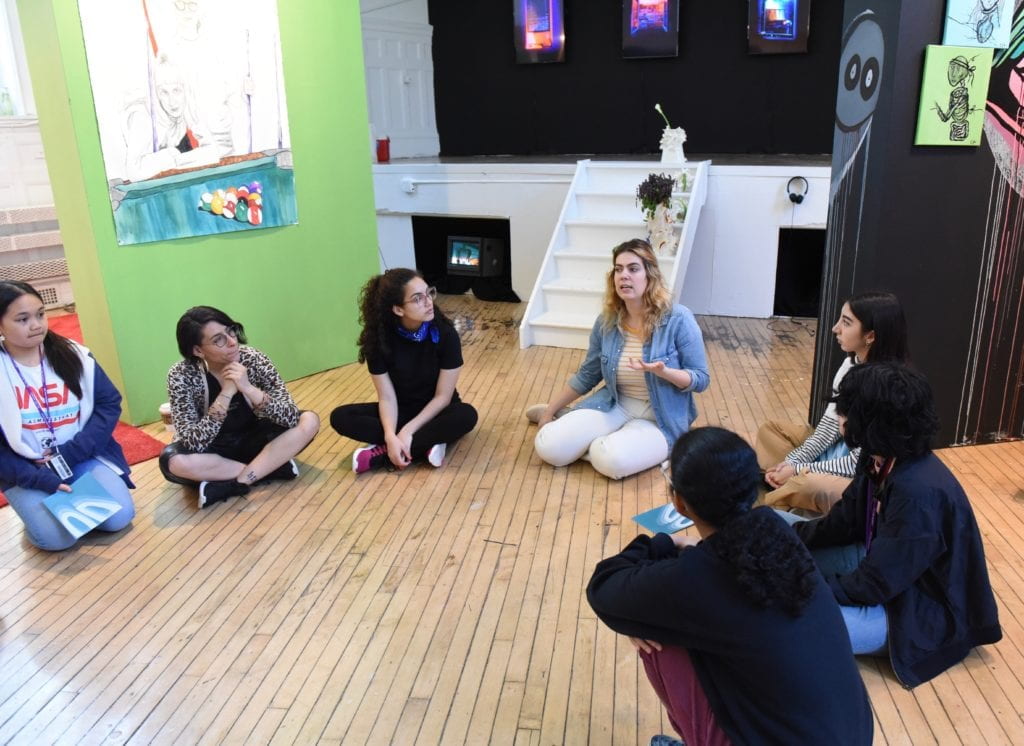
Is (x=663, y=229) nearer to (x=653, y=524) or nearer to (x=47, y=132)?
(x=653, y=524)

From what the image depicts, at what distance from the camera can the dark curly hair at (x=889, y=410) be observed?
1.73 metres

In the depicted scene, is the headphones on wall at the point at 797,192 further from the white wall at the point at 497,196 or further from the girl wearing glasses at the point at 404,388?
the girl wearing glasses at the point at 404,388

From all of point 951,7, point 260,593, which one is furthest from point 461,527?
point 951,7

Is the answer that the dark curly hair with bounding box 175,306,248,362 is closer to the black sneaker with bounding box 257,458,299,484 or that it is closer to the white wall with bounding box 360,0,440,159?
the black sneaker with bounding box 257,458,299,484

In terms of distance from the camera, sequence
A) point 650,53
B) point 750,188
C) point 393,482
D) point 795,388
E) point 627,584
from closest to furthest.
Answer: point 627,584 < point 393,482 < point 795,388 < point 750,188 < point 650,53

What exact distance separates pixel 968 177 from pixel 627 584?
8.25 feet

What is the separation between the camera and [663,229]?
4996mm

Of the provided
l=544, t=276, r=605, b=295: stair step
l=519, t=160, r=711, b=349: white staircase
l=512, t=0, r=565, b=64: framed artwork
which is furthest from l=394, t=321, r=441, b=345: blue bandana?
l=512, t=0, r=565, b=64: framed artwork

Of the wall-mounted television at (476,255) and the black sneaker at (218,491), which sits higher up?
the wall-mounted television at (476,255)

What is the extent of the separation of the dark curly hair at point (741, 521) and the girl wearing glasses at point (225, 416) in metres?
2.08

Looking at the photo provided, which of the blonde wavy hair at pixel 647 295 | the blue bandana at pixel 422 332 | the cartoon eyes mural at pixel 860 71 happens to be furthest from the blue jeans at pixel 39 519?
the cartoon eyes mural at pixel 860 71

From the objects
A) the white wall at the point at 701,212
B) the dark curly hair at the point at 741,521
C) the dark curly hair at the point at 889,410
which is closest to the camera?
the dark curly hair at the point at 741,521

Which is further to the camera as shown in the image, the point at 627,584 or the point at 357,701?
the point at 357,701

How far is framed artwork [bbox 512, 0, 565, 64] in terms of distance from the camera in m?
7.78
